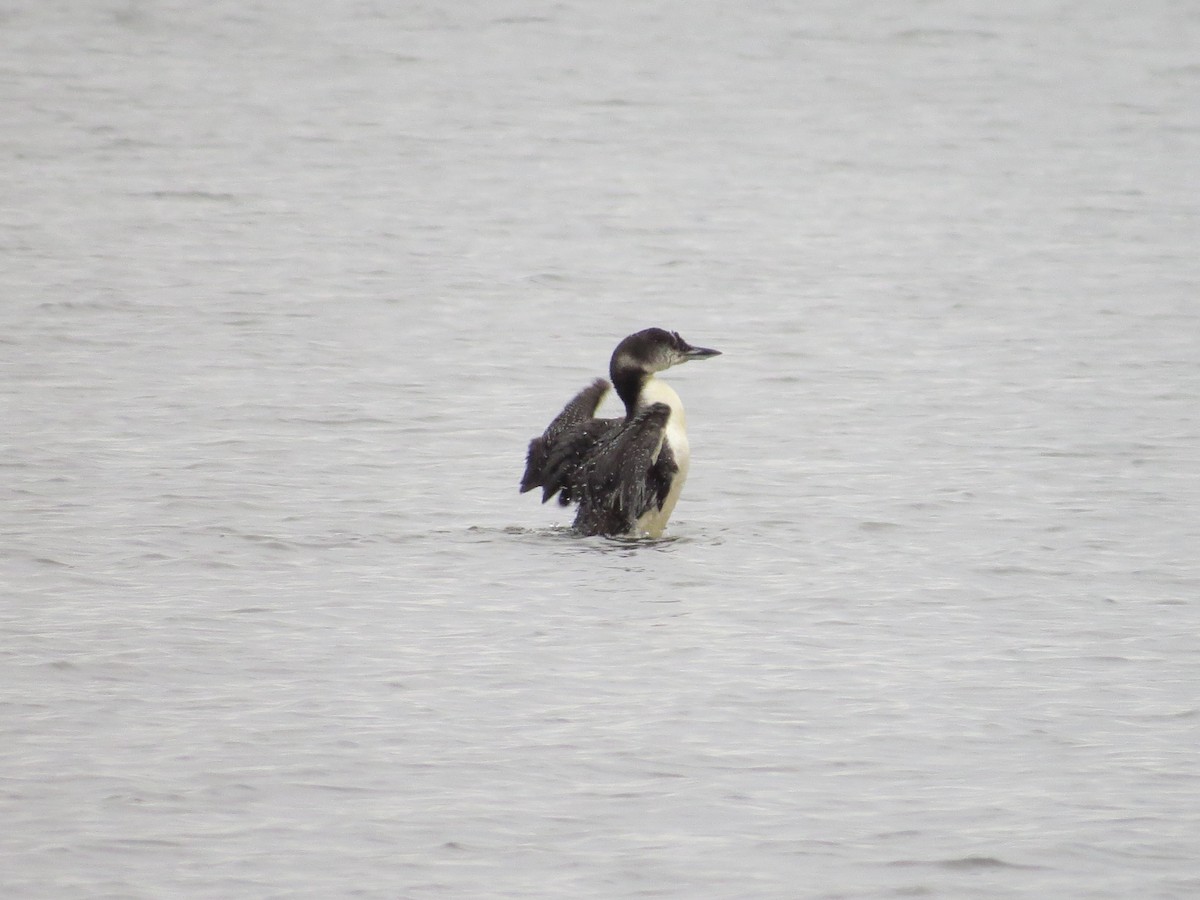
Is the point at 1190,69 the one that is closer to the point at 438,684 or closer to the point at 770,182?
the point at 770,182

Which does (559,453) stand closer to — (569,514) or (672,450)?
(672,450)

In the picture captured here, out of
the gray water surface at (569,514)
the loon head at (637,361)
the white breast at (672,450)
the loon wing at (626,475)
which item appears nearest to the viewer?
the gray water surface at (569,514)

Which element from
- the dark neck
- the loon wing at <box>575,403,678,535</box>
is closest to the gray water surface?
the loon wing at <box>575,403,678,535</box>

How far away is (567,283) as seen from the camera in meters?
18.8

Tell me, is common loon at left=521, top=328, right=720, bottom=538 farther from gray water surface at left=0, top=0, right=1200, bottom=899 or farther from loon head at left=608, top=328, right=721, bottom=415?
gray water surface at left=0, top=0, right=1200, bottom=899

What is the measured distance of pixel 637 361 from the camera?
34.2 feet

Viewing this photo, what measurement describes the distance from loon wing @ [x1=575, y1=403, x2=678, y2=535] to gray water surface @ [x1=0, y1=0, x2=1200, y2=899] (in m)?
0.17

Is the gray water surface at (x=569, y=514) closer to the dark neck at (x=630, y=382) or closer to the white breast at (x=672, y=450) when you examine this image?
the white breast at (x=672, y=450)

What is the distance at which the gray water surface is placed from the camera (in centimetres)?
629

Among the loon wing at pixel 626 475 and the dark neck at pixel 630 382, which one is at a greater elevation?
the dark neck at pixel 630 382

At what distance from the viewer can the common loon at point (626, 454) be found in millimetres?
9836

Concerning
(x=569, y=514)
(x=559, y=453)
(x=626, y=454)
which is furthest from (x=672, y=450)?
(x=569, y=514)

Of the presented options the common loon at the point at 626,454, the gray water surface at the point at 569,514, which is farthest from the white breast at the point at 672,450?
the gray water surface at the point at 569,514

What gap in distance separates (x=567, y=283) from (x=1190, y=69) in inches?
590
